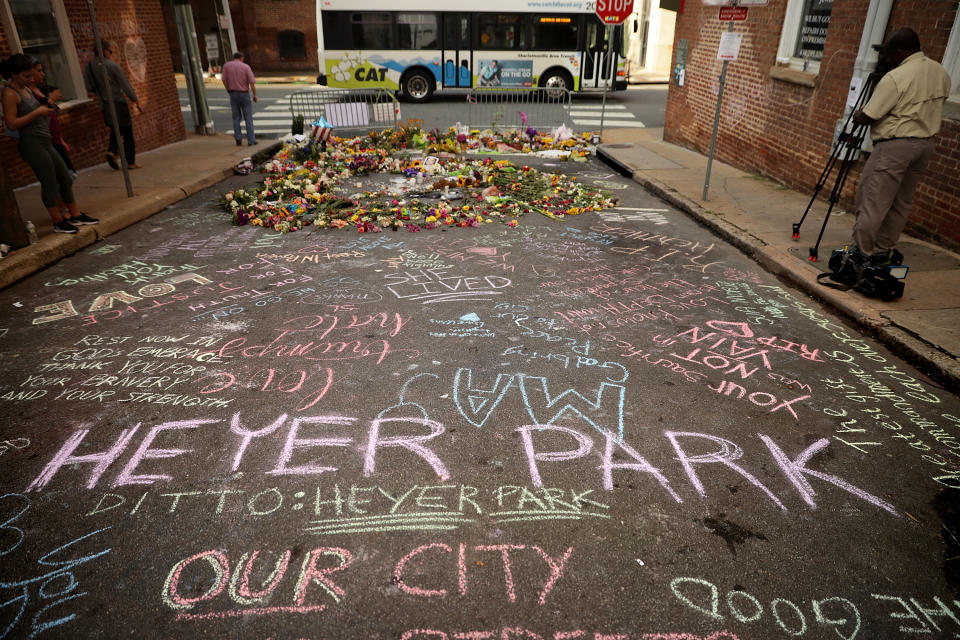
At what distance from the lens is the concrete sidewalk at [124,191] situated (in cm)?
614

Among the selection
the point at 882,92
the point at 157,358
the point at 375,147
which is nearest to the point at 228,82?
the point at 375,147

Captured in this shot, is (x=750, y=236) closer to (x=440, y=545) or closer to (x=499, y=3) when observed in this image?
(x=440, y=545)

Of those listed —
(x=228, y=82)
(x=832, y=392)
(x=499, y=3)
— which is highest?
(x=499, y=3)

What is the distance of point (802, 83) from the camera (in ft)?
28.7

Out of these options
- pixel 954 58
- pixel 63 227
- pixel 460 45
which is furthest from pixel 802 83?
pixel 460 45

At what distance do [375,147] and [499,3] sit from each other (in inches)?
366

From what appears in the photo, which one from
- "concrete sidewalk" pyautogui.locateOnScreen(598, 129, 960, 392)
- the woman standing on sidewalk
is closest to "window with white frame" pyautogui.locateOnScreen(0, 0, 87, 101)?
the woman standing on sidewalk

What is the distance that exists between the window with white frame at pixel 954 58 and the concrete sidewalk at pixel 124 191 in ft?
32.7

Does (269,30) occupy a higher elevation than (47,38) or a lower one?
higher

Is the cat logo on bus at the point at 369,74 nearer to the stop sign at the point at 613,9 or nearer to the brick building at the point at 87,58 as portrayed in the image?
the brick building at the point at 87,58

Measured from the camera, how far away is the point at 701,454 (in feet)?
10.9

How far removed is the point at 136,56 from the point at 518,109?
10277mm

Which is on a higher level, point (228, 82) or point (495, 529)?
point (228, 82)

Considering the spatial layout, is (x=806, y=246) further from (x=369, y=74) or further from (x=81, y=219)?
(x=369, y=74)
